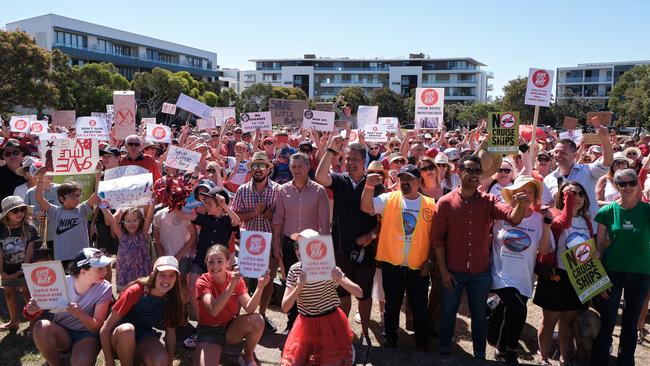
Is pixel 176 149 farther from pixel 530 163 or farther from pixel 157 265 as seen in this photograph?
pixel 530 163

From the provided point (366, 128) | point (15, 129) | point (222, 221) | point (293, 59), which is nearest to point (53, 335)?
point (222, 221)

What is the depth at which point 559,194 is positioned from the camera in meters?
5.12

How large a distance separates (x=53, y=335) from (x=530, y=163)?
5.15 m

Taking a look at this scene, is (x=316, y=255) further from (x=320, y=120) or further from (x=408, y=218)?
(x=320, y=120)

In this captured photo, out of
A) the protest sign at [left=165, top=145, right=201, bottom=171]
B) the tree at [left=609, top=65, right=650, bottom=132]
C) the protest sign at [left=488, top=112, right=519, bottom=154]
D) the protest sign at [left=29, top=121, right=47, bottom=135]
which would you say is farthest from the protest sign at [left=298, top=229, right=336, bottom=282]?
the tree at [left=609, top=65, right=650, bottom=132]

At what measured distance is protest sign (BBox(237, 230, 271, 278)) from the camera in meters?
4.43

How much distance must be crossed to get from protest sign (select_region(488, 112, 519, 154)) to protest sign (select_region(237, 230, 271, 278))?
3620 millimetres

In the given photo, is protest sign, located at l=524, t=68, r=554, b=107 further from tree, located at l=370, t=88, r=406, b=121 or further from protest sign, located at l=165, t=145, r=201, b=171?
tree, located at l=370, t=88, r=406, b=121

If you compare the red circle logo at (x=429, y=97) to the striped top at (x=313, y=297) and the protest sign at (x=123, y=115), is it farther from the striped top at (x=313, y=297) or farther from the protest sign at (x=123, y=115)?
the striped top at (x=313, y=297)

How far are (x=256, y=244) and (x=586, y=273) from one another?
9.75 ft

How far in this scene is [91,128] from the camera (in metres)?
12.1

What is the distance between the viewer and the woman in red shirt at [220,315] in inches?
184

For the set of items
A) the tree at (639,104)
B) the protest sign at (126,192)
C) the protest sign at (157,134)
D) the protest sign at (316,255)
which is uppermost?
the tree at (639,104)

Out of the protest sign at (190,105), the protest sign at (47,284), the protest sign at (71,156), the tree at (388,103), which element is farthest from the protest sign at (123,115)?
the tree at (388,103)
